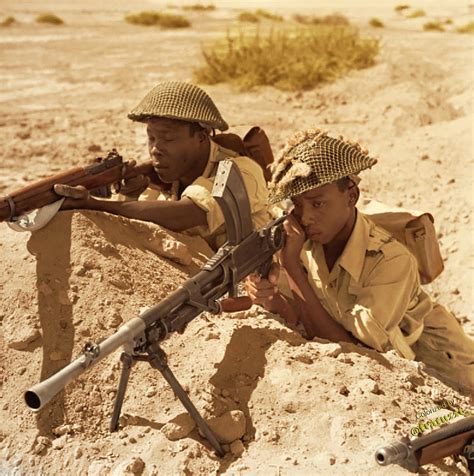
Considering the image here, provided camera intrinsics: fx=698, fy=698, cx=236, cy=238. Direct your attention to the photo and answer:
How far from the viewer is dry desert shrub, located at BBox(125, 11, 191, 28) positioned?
71.1ft

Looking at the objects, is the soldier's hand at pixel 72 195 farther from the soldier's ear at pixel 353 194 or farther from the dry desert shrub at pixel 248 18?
the dry desert shrub at pixel 248 18

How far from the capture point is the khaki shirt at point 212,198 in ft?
13.3

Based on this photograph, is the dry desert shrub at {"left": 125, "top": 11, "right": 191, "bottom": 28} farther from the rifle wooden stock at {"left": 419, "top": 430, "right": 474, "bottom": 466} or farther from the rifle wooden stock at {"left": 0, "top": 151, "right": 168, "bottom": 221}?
the rifle wooden stock at {"left": 419, "top": 430, "right": 474, "bottom": 466}

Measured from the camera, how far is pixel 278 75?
37.8ft

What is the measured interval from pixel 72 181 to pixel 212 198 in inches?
31.4

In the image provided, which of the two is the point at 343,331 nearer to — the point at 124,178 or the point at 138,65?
the point at 124,178

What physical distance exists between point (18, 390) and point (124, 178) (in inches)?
64.9

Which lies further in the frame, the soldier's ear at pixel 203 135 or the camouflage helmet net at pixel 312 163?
the soldier's ear at pixel 203 135

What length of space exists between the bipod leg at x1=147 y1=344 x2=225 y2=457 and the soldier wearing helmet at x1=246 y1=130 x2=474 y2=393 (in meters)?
0.86

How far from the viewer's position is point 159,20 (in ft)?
73.1

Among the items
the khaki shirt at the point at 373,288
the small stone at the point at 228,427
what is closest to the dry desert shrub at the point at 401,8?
the khaki shirt at the point at 373,288

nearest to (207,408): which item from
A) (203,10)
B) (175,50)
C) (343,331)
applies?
(343,331)

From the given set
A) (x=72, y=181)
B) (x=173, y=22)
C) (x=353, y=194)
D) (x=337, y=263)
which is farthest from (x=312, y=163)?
(x=173, y=22)

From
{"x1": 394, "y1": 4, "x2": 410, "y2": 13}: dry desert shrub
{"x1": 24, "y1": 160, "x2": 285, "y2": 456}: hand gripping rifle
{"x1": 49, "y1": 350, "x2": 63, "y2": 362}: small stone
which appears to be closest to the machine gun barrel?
{"x1": 24, "y1": 160, "x2": 285, "y2": 456}: hand gripping rifle
